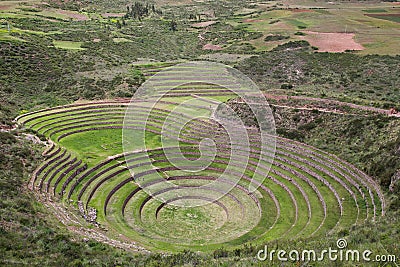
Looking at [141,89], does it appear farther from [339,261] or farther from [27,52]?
[339,261]

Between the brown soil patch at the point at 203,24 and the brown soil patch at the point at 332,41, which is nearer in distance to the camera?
the brown soil patch at the point at 332,41

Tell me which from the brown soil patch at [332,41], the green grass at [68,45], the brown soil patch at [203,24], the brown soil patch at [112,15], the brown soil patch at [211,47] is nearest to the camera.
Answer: the brown soil patch at [332,41]

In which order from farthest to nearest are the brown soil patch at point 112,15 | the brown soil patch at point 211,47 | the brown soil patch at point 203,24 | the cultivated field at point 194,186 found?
the brown soil patch at point 112,15
the brown soil patch at point 203,24
the brown soil patch at point 211,47
the cultivated field at point 194,186

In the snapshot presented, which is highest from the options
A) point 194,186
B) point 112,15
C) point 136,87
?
point 112,15

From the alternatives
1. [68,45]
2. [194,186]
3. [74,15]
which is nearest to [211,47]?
[68,45]

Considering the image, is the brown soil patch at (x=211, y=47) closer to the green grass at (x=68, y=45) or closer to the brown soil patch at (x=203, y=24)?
the brown soil patch at (x=203, y=24)

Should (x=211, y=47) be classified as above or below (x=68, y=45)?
below

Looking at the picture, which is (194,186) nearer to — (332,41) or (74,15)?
(332,41)

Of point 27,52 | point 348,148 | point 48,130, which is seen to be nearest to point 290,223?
point 348,148

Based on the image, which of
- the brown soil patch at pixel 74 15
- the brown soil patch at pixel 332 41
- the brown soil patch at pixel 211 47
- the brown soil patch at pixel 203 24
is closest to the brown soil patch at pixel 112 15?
the brown soil patch at pixel 74 15
